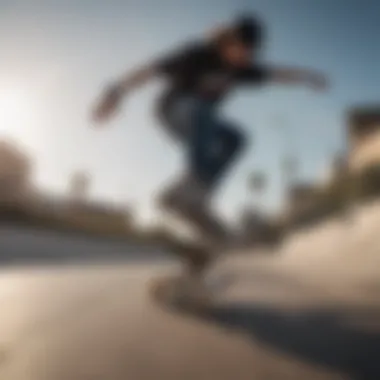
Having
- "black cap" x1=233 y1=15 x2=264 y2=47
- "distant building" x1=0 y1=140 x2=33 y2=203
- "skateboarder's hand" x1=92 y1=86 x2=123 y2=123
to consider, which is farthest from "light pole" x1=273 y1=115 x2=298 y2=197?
"distant building" x1=0 y1=140 x2=33 y2=203

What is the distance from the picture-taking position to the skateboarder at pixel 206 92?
901 mm

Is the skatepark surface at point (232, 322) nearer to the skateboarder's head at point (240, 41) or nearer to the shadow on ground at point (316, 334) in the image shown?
the shadow on ground at point (316, 334)

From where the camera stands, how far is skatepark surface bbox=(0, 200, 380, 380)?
74 centimetres

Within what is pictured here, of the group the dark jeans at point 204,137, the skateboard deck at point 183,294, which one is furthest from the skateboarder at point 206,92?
the skateboard deck at point 183,294

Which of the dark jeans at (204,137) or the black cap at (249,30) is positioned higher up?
the black cap at (249,30)

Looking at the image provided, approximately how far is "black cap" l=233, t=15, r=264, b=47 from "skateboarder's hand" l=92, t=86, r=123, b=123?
0.86 feet

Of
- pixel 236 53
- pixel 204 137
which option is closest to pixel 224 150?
pixel 204 137

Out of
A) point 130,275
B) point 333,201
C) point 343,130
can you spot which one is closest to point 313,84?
point 343,130

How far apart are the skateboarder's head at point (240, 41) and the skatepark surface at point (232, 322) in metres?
0.36

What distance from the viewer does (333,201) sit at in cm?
82

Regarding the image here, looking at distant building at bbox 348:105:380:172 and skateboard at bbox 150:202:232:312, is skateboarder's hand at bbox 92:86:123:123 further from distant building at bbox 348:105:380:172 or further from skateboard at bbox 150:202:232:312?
distant building at bbox 348:105:380:172

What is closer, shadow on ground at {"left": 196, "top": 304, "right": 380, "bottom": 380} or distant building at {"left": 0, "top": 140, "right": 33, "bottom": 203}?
shadow on ground at {"left": 196, "top": 304, "right": 380, "bottom": 380}

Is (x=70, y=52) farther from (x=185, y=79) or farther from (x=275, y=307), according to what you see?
(x=275, y=307)

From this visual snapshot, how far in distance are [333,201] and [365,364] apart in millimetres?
268
